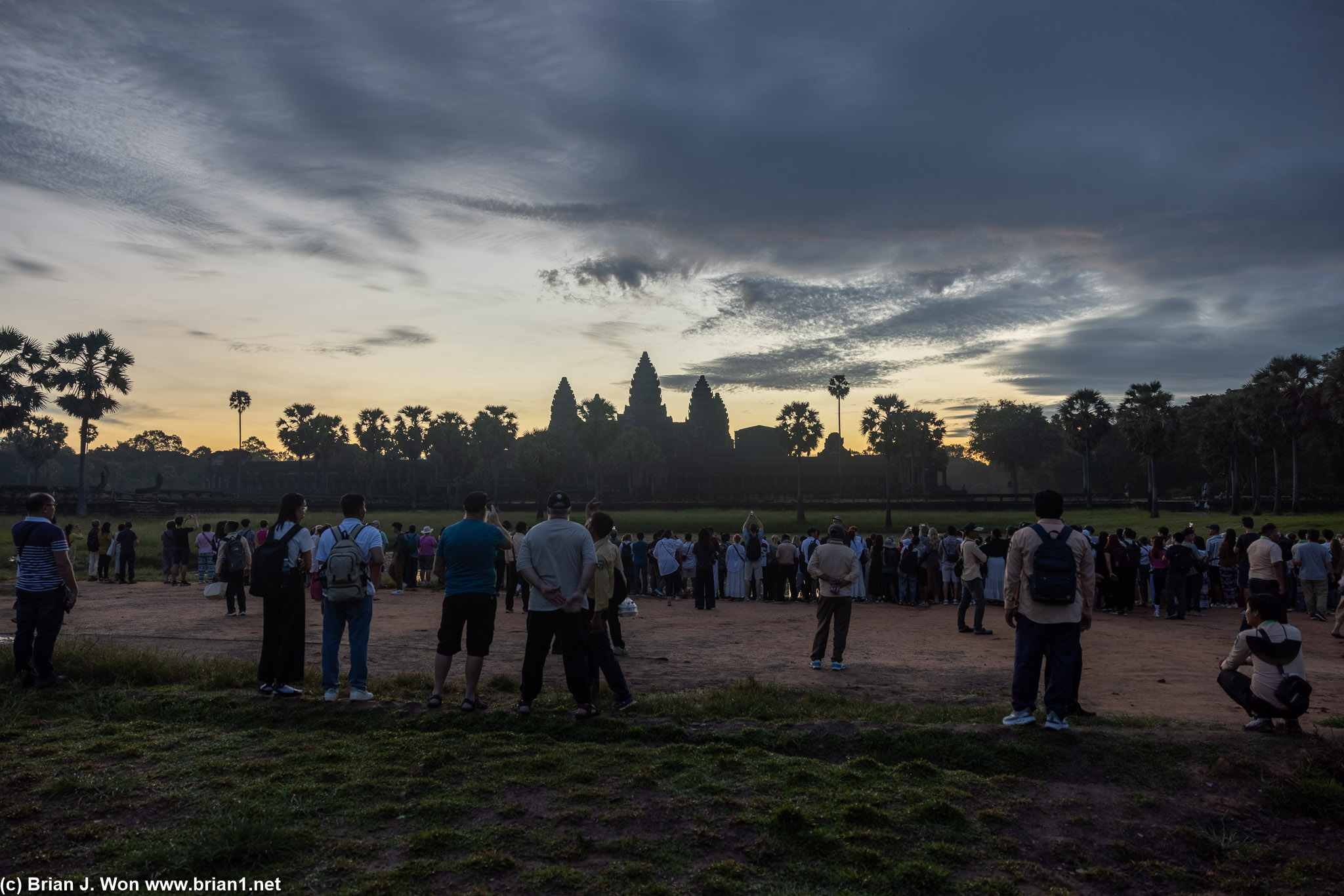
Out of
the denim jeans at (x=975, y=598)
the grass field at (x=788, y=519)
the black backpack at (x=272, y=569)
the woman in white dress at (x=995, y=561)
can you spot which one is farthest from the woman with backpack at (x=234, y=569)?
the grass field at (x=788, y=519)

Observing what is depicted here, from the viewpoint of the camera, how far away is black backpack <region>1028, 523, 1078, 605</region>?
5.93 metres

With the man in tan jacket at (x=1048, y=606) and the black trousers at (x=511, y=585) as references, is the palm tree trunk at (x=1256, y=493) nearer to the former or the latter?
the black trousers at (x=511, y=585)

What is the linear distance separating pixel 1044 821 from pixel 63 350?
6480 centimetres

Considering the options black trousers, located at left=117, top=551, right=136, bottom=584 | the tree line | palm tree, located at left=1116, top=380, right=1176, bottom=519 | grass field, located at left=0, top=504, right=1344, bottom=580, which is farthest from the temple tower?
black trousers, located at left=117, top=551, right=136, bottom=584

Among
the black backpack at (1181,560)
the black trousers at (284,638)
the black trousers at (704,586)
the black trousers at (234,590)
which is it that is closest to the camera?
the black trousers at (284,638)

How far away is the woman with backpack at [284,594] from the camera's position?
713 centimetres

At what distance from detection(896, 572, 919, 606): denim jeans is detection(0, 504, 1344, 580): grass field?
27.2 meters

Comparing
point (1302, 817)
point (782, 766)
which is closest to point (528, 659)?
point (782, 766)

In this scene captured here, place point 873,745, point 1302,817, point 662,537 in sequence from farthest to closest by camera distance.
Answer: point 662,537
point 873,745
point 1302,817

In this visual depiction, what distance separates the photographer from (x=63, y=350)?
52625mm

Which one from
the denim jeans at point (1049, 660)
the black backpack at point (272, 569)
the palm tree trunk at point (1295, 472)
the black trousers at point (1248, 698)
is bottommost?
the black trousers at point (1248, 698)

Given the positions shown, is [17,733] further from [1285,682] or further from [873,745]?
[1285,682]

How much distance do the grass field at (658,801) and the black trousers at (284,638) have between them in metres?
0.47

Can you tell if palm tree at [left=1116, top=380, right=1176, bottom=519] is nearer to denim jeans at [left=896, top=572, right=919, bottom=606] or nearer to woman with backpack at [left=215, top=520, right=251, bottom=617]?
denim jeans at [left=896, top=572, right=919, bottom=606]
